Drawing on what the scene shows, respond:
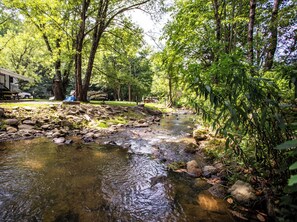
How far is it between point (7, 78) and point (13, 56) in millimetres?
5873

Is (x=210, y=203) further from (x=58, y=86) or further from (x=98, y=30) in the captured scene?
(x=58, y=86)

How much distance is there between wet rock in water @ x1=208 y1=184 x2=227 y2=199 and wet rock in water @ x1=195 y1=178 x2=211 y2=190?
0.14 metres

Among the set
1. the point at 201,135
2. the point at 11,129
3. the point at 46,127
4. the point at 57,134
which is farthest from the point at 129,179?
the point at 11,129

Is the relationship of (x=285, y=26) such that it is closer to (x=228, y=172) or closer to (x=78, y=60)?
(x=228, y=172)

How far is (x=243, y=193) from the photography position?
289 centimetres

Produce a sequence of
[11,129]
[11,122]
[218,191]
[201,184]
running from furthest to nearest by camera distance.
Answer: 1. [11,122]
2. [11,129]
3. [201,184]
4. [218,191]

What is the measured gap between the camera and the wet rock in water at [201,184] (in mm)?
3522

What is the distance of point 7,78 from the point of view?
21.3 m

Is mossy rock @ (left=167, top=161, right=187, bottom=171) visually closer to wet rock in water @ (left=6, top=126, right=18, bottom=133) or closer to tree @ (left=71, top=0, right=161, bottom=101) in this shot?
wet rock in water @ (left=6, top=126, right=18, bottom=133)

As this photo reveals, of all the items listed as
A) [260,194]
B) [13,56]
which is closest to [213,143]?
[260,194]

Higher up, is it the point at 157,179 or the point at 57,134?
the point at 57,134

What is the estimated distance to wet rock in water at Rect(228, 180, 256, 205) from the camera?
2.81 metres

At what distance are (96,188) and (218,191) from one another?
2236mm

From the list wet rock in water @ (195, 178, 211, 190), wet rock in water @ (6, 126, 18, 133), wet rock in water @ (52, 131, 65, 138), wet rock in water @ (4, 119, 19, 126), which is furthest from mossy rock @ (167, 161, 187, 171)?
wet rock in water @ (4, 119, 19, 126)
